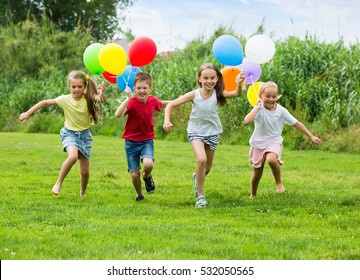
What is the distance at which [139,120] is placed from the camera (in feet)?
27.9

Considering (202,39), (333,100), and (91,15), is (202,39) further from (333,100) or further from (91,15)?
(91,15)

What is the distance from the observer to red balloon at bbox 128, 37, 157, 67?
8633 mm

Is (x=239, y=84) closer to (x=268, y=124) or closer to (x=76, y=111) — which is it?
(x=268, y=124)

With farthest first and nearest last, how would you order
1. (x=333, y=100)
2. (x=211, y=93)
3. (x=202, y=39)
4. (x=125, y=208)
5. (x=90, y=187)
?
(x=202, y=39) → (x=333, y=100) → (x=90, y=187) → (x=211, y=93) → (x=125, y=208)

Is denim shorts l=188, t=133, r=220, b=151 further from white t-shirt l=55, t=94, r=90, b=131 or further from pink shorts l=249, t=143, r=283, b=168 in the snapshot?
white t-shirt l=55, t=94, r=90, b=131

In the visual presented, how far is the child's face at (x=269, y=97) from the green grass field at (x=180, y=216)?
3.70 feet

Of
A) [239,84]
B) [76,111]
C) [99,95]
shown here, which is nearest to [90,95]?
[99,95]

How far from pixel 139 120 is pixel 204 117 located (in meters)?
0.79

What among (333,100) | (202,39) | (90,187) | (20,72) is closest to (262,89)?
(90,187)

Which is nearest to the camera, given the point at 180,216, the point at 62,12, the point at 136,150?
the point at 180,216

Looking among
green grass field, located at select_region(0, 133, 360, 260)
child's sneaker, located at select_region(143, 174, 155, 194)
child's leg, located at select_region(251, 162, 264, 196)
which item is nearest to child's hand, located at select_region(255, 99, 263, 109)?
child's leg, located at select_region(251, 162, 264, 196)

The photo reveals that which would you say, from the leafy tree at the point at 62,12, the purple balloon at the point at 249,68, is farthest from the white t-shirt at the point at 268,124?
the leafy tree at the point at 62,12

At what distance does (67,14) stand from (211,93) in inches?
1388
